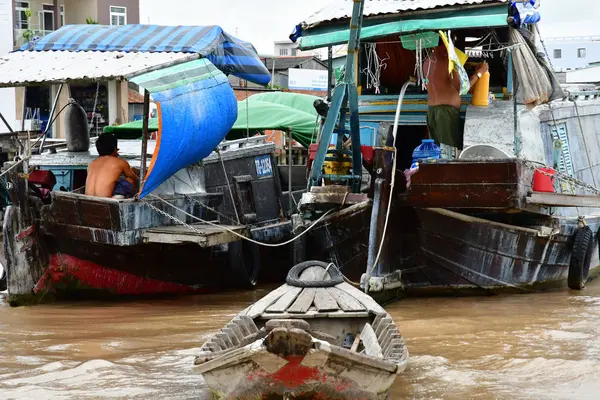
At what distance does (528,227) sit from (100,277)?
15.4ft

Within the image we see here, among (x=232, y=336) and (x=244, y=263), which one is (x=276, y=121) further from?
(x=232, y=336)

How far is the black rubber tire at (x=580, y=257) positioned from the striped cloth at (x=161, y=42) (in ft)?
14.3

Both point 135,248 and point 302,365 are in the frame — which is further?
point 135,248

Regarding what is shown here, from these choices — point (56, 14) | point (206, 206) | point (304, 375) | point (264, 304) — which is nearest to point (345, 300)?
point (264, 304)

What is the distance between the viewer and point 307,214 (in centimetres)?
1008

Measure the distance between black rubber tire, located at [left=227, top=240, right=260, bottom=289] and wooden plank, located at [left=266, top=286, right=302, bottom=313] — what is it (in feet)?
14.0

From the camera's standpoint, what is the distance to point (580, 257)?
34.0 ft

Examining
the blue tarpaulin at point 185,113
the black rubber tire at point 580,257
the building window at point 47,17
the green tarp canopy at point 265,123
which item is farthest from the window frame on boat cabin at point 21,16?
the black rubber tire at point 580,257

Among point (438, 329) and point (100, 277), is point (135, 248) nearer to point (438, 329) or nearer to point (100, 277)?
point (100, 277)

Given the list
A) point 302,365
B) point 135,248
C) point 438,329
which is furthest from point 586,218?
point 302,365

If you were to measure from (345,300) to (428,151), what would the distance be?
3.50m

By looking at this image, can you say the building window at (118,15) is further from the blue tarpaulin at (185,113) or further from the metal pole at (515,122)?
the metal pole at (515,122)

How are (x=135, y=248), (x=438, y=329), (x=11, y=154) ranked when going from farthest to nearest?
1. (x=11, y=154)
2. (x=135, y=248)
3. (x=438, y=329)

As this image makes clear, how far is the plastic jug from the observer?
33.0 feet
